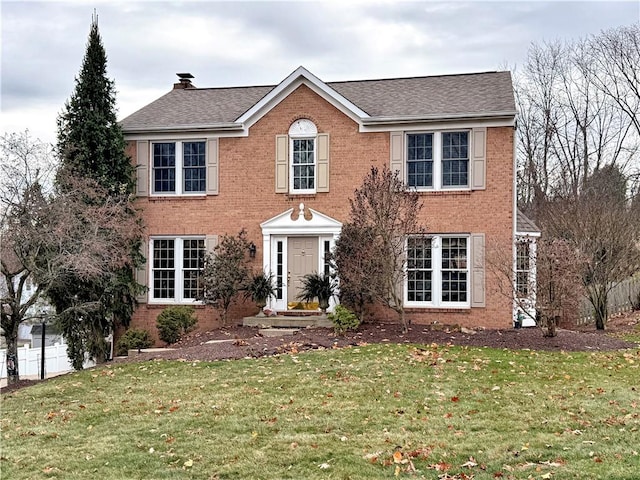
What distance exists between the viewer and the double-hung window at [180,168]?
2000 cm

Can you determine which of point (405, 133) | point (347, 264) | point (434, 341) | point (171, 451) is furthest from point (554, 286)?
point (171, 451)

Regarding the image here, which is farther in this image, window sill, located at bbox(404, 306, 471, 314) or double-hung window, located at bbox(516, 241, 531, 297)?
window sill, located at bbox(404, 306, 471, 314)

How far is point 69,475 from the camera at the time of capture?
7.12m

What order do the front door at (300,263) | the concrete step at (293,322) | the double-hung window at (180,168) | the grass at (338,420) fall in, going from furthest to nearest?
1. the double-hung window at (180,168)
2. the front door at (300,263)
3. the concrete step at (293,322)
4. the grass at (338,420)

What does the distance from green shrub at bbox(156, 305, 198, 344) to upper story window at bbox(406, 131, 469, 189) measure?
712cm

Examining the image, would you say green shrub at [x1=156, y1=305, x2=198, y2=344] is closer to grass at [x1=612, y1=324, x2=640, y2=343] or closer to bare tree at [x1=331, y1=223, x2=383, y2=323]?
bare tree at [x1=331, y1=223, x2=383, y2=323]

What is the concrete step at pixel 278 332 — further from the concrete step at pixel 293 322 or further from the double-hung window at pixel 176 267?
the double-hung window at pixel 176 267

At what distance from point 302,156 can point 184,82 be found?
6848 mm

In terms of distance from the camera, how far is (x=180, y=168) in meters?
20.1

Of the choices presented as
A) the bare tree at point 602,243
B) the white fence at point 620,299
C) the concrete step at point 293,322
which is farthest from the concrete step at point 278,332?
the white fence at point 620,299

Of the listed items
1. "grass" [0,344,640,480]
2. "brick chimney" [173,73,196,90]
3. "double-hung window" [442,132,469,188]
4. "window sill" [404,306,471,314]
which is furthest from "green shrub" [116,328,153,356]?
"brick chimney" [173,73,196,90]

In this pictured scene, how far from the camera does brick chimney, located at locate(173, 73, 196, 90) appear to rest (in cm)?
2353

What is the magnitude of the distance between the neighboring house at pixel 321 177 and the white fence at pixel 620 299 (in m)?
6.06

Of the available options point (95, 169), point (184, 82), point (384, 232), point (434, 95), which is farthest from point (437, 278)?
point (184, 82)
